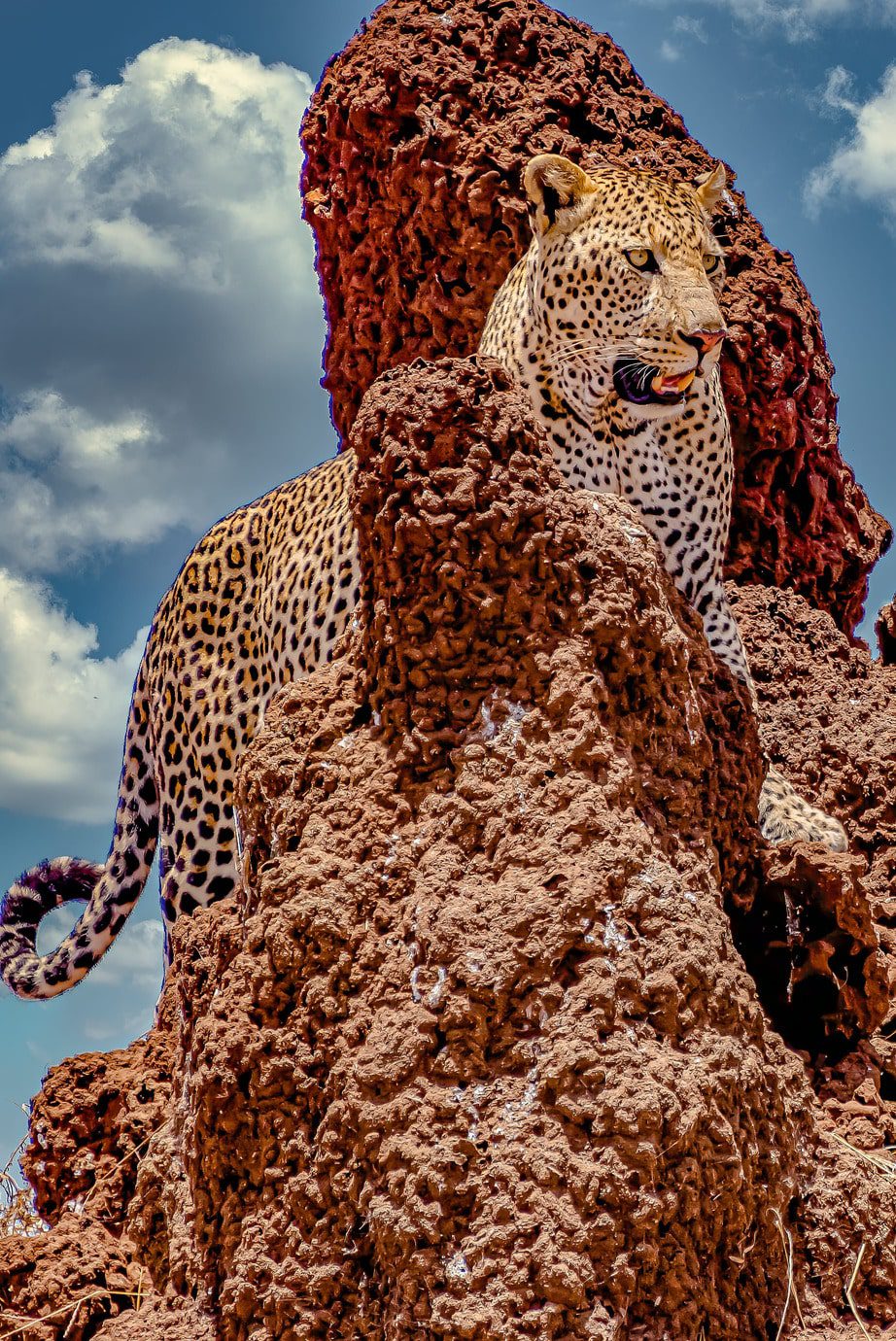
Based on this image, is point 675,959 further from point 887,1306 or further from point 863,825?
point 863,825

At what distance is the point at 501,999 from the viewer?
11.0ft

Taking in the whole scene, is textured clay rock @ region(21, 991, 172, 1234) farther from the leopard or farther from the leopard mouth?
the leopard mouth

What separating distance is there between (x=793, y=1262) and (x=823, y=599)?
4538 millimetres

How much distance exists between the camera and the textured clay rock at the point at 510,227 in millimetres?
7562

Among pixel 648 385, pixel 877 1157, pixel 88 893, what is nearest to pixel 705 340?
pixel 648 385

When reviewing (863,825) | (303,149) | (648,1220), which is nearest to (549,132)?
(303,149)

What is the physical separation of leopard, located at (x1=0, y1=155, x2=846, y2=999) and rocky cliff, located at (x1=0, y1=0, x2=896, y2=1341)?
149 centimetres

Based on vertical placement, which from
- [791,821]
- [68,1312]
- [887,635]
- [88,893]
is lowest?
[68,1312]

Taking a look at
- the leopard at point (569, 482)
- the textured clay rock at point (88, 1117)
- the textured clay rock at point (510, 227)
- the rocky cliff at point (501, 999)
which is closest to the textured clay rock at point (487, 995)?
the rocky cliff at point (501, 999)

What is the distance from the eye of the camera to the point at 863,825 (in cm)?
591

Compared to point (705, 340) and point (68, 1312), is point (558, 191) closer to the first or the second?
point (705, 340)

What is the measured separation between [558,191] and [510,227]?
1.26 metres

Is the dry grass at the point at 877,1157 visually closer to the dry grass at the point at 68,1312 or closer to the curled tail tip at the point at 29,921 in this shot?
the dry grass at the point at 68,1312

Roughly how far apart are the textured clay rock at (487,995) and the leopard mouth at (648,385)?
1.74m
